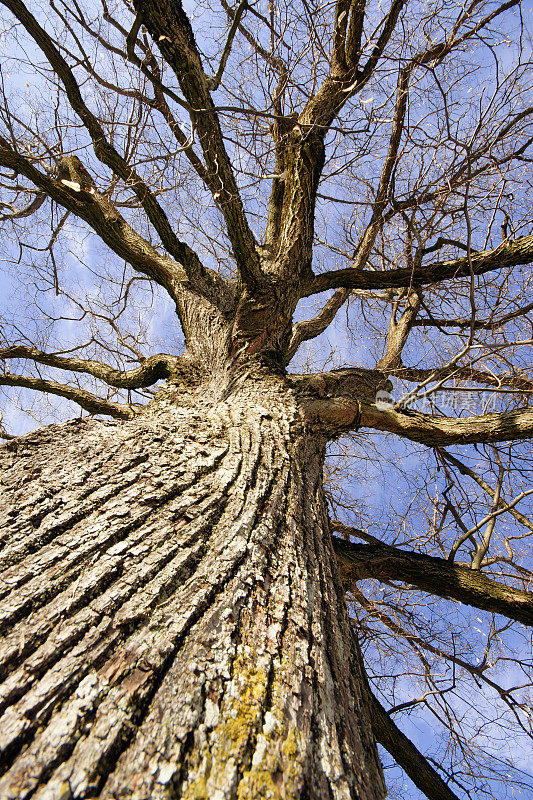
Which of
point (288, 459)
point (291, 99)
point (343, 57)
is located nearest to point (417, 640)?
point (288, 459)

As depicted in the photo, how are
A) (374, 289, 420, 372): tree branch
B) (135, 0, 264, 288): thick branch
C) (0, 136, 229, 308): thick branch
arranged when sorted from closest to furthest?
1. (135, 0, 264, 288): thick branch
2. (0, 136, 229, 308): thick branch
3. (374, 289, 420, 372): tree branch

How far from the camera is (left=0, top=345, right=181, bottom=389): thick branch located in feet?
8.95

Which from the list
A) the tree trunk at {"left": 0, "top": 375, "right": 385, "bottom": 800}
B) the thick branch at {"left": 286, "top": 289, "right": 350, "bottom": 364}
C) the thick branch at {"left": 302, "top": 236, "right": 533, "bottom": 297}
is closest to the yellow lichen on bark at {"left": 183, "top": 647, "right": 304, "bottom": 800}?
the tree trunk at {"left": 0, "top": 375, "right": 385, "bottom": 800}

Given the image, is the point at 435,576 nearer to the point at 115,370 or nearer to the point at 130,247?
the point at 115,370

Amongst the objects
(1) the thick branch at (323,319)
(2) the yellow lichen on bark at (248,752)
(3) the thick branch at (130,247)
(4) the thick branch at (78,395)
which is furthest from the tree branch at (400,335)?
(2) the yellow lichen on bark at (248,752)

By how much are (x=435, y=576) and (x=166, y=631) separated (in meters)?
1.95

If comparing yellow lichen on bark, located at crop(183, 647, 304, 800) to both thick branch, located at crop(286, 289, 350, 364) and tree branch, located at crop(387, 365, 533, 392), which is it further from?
thick branch, located at crop(286, 289, 350, 364)

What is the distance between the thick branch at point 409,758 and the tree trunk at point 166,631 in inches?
65.4

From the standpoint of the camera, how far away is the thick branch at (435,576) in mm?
2191

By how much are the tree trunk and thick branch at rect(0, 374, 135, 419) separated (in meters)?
0.98

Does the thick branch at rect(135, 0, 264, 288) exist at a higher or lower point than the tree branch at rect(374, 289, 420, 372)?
lower

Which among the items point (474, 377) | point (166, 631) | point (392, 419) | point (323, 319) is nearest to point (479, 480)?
point (474, 377)

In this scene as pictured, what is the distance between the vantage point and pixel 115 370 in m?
3.05

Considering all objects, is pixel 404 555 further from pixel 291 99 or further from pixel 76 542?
pixel 291 99
